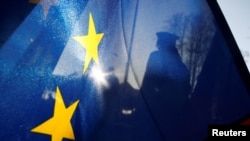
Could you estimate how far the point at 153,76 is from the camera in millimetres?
1781

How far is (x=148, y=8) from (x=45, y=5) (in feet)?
2.04

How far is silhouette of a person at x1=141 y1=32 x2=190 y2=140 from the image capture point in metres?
1.75

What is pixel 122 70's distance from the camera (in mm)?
1762

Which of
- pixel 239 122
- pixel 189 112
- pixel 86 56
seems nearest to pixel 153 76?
pixel 189 112

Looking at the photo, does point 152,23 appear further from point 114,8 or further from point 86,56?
point 86,56

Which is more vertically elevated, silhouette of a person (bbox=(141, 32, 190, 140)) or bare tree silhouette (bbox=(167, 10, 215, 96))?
bare tree silhouette (bbox=(167, 10, 215, 96))

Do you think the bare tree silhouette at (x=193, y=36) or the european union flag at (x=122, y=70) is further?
the bare tree silhouette at (x=193, y=36)

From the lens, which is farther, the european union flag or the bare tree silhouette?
the bare tree silhouette

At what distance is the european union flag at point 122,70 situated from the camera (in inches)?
62.0

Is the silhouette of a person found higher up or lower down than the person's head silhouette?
lower down

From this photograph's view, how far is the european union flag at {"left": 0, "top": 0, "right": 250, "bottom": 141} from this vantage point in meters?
1.58

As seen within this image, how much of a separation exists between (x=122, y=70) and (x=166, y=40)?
324 millimetres

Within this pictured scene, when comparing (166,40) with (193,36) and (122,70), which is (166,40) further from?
(122,70)

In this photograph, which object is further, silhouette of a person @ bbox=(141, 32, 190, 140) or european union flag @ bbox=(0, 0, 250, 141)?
silhouette of a person @ bbox=(141, 32, 190, 140)
